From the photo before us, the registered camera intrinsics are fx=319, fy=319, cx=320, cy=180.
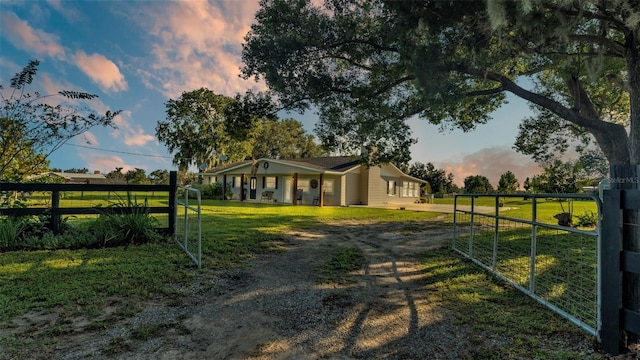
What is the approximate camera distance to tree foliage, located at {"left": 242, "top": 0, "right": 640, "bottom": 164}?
5586 mm

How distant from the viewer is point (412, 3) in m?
5.68

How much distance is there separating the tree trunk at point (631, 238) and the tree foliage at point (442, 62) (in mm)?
2671

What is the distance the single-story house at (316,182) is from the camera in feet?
71.8

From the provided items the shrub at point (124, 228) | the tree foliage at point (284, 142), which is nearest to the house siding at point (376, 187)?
the shrub at point (124, 228)

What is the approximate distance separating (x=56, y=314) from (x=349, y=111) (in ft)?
28.8

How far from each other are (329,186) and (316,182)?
3.29 feet

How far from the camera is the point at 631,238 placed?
105 inches

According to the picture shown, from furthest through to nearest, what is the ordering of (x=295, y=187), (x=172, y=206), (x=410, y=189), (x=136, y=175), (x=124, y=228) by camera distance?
(x=136, y=175)
(x=410, y=189)
(x=295, y=187)
(x=172, y=206)
(x=124, y=228)

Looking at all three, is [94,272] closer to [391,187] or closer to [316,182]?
[316,182]

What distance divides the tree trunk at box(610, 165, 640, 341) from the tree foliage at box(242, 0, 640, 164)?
8.76 ft

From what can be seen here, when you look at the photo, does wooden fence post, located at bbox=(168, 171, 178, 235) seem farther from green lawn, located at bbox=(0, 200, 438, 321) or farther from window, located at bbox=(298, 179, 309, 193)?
window, located at bbox=(298, 179, 309, 193)

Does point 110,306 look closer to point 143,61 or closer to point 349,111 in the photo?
point 349,111

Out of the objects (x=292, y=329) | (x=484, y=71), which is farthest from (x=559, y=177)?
(x=292, y=329)

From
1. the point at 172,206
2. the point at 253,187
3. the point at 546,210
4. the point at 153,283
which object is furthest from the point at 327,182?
the point at 153,283
